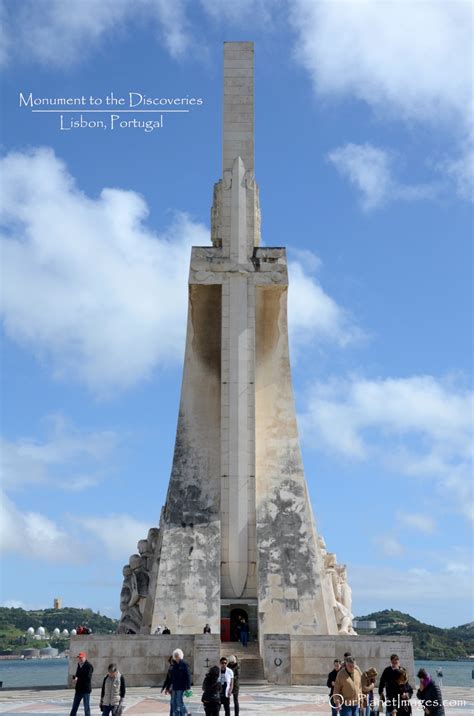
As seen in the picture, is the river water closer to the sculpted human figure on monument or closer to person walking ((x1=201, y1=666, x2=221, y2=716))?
the sculpted human figure on monument

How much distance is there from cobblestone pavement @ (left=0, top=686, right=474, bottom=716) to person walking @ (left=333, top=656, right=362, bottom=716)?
8.51ft

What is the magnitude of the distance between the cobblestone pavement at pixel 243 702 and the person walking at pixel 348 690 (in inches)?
102

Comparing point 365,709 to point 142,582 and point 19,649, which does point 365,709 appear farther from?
point 19,649

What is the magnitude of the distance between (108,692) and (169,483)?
36.0 ft

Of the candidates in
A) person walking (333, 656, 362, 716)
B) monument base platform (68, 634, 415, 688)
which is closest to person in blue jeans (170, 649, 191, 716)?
person walking (333, 656, 362, 716)

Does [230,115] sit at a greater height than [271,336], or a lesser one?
greater

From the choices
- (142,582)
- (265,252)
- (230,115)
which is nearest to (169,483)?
(142,582)

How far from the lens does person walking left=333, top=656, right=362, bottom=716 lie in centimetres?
689

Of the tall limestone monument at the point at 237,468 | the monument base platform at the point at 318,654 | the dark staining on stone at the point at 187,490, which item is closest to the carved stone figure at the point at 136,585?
the tall limestone monument at the point at 237,468

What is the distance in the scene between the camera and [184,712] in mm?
7723

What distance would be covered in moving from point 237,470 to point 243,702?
709cm

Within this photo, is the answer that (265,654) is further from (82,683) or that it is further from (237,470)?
(82,683)

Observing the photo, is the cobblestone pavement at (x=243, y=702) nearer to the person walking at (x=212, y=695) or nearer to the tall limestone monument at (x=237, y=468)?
the person walking at (x=212, y=695)

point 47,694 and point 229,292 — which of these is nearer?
point 47,694
